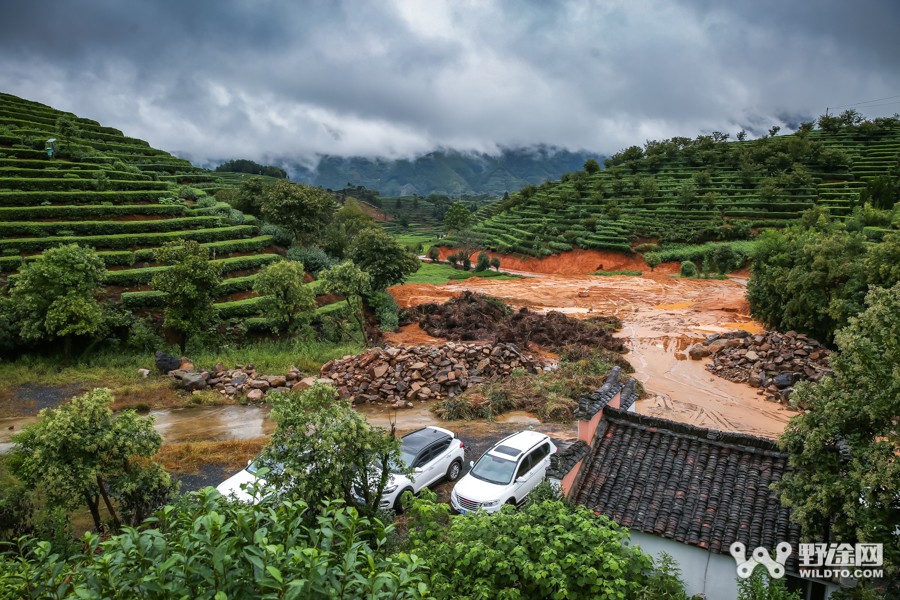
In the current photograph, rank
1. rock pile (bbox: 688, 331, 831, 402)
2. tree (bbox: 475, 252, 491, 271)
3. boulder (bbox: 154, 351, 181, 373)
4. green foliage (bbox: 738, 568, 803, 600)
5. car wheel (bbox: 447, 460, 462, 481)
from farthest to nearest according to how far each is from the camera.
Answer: tree (bbox: 475, 252, 491, 271) → boulder (bbox: 154, 351, 181, 373) → rock pile (bbox: 688, 331, 831, 402) → car wheel (bbox: 447, 460, 462, 481) → green foliage (bbox: 738, 568, 803, 600)

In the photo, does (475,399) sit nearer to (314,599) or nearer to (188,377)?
(188,377)

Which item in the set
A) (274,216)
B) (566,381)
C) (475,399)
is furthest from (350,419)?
(274,216)

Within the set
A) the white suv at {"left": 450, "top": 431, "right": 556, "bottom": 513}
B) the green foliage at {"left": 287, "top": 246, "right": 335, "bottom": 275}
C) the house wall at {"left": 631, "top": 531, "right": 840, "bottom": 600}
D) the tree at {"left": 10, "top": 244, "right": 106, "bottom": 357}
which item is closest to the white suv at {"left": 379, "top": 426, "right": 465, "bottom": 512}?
the white suv at {"left": 450, "top": 431, "right": 556, "bottom": 513}

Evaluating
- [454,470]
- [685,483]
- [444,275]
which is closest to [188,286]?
[454,470]

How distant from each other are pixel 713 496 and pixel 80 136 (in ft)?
170

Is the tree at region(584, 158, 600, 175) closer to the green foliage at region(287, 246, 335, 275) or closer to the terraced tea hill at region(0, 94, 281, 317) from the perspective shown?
the green foliage at region(287, 246, 335, 275)

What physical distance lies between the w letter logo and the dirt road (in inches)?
→ 450

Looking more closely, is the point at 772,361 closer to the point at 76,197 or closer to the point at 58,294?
the point at 58,294

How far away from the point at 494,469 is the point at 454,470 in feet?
7.06

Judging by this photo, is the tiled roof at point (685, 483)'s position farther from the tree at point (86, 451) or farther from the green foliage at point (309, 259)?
the green foliage at point (309, 259)

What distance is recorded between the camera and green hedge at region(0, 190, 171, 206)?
96.6ft

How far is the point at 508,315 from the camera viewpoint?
108ft

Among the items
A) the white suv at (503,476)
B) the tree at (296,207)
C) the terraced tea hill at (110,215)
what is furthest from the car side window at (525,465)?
the tree at (296,207)

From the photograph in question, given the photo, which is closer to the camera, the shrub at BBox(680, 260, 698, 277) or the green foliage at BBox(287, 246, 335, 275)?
the green foliage at BBox(287, 246, 335, 275)
